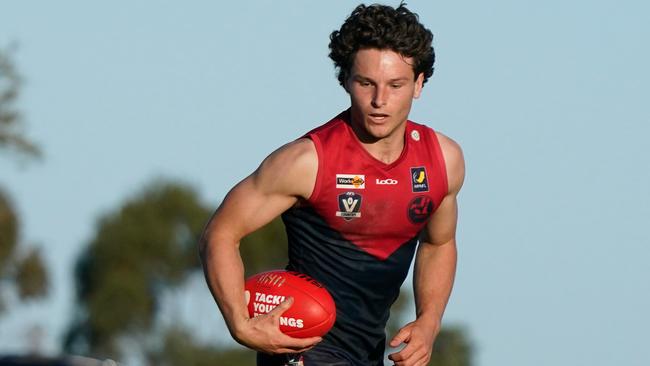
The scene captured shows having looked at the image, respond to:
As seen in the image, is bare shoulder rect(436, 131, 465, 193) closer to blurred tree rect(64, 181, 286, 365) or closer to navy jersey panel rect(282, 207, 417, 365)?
navy jersey panel rect(282, 207, 417, 365)

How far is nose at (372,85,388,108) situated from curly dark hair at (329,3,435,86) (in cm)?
26

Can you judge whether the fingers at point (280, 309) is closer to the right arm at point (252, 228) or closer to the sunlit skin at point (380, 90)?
the right arm at point (252, 228)

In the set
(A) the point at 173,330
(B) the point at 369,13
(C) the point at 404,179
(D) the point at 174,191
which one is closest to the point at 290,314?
(C) the point at 404,179

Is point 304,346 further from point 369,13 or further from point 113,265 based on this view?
point 113,265

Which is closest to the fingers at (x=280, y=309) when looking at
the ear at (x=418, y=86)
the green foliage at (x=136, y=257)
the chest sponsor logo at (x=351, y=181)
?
the chest sponsor logo at (x=351, y=181)

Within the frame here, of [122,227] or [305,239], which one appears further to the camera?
[122,227]

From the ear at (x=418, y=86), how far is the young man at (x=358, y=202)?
11mm

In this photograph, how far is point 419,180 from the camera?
39.8 feet

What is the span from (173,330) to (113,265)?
13.8 metres

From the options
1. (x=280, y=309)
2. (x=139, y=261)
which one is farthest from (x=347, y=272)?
(x=139, y=261)

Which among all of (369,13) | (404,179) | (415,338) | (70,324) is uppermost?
(369,13)

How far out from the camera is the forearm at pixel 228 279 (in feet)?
38.2

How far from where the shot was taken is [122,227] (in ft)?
311

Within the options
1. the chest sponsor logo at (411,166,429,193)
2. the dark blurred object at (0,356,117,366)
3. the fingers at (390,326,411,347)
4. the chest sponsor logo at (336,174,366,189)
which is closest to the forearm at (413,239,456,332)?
the fingers at (390,326,411,347)
